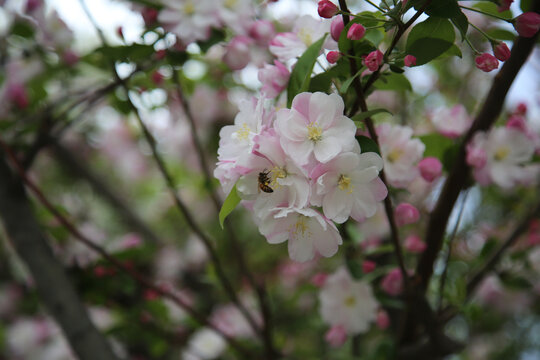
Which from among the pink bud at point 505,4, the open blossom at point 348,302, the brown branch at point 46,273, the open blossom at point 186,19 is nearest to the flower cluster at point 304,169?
the pink bud at point 505,4

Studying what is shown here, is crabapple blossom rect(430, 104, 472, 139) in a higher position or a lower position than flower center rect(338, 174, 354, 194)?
lower

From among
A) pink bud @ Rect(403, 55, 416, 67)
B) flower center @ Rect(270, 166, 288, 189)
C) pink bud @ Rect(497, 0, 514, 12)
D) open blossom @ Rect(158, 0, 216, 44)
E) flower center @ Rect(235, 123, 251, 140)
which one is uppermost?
pink bud @ Rect(497, 0, 514, 12)

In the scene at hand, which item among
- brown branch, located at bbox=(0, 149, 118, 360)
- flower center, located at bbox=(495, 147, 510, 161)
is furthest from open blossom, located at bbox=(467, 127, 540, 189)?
brown branch, located at bbox=(0, 149, 118, 360)

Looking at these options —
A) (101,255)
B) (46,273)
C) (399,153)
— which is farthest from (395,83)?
(46,273)

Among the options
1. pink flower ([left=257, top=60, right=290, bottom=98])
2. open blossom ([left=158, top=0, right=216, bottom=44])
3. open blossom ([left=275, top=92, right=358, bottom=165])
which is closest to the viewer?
open blossom ([left=275, top=92, right=358, bottom=165])

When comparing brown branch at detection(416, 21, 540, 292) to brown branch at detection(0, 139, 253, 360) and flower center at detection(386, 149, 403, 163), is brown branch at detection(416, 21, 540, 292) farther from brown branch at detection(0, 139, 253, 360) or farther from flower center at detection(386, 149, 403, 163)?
brown branch at detection(0, 139, 253, 360)

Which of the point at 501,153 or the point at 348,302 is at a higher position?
the point at 501,153

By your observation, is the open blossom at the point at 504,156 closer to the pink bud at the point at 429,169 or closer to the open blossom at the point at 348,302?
the pink bud at the point at 429,169

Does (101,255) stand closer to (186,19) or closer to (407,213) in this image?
(186,19)

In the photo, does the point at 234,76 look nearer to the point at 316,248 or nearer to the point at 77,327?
the point at 77,327

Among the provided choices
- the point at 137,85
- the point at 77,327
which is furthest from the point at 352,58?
the point at 77,327
